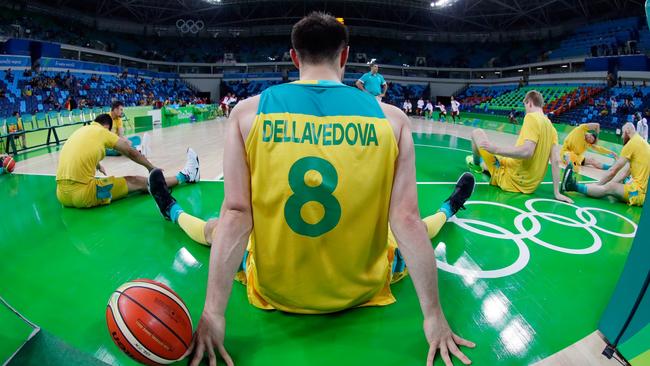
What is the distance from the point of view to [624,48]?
86.3 ft

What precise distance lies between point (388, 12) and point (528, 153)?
1632 inches

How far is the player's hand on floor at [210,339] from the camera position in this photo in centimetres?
160

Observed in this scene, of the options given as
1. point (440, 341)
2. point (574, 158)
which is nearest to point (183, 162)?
point (440, 341)

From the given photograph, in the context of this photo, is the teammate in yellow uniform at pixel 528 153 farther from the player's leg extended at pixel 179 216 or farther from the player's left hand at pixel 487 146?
the player's leg extended at pixel 179 216

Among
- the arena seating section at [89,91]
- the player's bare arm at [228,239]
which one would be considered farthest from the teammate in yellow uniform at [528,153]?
the arena seating section at [89,91]

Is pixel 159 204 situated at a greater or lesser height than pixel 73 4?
lesser

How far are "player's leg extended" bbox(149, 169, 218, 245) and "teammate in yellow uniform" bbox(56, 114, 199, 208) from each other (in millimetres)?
1234

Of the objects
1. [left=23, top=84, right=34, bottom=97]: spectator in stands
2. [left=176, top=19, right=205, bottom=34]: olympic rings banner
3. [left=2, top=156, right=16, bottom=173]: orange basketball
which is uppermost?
[left=176, top=19, right=205, bottom=34]: olympic rings banner

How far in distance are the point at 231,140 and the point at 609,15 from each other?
145 ft

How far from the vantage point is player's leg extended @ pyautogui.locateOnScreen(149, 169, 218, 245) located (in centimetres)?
306

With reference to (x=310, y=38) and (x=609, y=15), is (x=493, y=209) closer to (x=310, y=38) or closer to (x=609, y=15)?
(x=310, y=38)

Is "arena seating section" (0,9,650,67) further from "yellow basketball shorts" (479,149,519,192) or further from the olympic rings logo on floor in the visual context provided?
the olympic rings logo on floor

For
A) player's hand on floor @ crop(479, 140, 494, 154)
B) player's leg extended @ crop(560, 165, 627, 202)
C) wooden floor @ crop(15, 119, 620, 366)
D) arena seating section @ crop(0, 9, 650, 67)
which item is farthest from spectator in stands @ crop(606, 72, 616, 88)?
player's hand on floor @ crop(479, 140, 494, 154)

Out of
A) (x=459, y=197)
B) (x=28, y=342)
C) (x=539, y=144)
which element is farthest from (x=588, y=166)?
(x=28, y=342)
